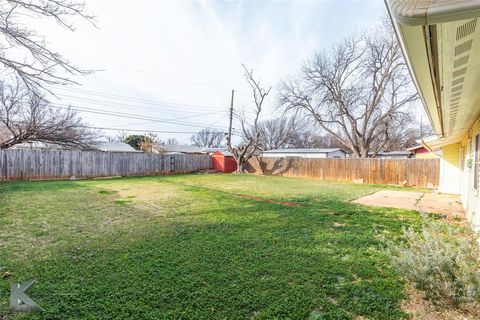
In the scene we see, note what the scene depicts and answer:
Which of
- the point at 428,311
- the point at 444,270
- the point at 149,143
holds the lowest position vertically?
the point at 428,311

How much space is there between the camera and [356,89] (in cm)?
1944

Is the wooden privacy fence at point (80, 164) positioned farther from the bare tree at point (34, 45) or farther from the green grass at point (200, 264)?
the bare tree at point (34, 45)

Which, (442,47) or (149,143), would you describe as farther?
(149,143)

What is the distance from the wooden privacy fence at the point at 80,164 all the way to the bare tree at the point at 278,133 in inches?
897

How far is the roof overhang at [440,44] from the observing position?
3.32 feet

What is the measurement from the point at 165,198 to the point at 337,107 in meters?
16.8

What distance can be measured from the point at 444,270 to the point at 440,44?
1923mm

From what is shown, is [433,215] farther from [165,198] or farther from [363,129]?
[363,129]

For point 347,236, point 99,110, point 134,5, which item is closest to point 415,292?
point 347,236

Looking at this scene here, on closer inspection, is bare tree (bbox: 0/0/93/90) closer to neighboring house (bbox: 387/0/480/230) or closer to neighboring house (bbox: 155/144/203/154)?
neighboring house (bbox: 387/0/480/230)

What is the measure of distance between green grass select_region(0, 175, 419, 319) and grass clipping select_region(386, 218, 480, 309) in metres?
0.26

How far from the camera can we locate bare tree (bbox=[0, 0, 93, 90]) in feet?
13.2

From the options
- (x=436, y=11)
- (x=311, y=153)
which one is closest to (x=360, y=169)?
(x=311, y=153)

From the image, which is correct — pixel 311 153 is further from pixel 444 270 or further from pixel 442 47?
pixel 442 47
